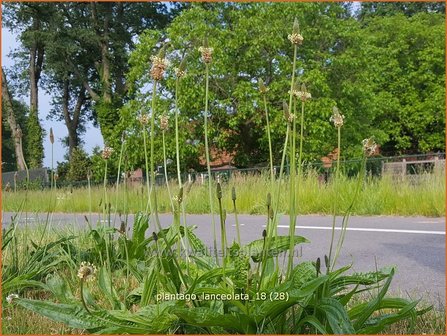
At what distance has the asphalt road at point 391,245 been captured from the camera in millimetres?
3043

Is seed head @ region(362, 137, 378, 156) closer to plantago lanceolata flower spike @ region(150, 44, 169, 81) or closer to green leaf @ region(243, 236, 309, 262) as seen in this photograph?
green leaf @ region(243, 236, 309, 262)

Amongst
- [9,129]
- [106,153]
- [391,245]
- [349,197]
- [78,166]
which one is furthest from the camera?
[9,129]

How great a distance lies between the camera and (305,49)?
19.9 meters

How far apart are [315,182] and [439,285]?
6.88m

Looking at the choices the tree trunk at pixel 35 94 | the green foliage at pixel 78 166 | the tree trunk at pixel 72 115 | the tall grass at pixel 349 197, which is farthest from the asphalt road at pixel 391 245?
the tree trunk at pixel 72 115

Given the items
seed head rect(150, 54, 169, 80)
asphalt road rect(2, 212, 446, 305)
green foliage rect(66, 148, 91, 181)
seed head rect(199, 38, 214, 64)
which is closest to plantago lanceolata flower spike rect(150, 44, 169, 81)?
seed head rect(150, 54, 169, 80)

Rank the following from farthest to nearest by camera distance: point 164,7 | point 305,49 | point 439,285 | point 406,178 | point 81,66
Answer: point 81,66 → point 164,7 → point 305,49 → point 406,178 → point 439,285

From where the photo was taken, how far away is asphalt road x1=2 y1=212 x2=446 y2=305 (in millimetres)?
3043

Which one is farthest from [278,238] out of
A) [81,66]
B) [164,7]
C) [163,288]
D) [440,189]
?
[81,66]

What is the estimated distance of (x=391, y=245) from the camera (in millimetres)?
4691

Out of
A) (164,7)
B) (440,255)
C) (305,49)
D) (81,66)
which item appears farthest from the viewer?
(81,66)

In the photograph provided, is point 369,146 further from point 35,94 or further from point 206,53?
point 35,94

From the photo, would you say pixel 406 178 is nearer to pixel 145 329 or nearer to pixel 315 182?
pixel 315 182

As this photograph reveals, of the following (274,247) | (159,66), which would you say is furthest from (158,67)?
(274,247)
